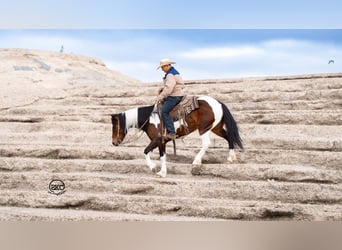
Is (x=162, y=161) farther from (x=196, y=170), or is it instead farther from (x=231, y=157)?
(x=231, y=157)

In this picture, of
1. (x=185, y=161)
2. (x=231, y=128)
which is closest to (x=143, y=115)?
(x=185, y=161)

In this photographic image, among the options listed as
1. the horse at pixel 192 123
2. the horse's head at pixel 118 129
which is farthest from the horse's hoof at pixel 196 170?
the horse's head at pixel 118 129

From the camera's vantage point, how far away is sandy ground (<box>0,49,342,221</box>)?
19.6 ft

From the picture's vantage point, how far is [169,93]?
679 cm

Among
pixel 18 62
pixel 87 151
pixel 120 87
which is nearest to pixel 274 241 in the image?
pixel 87 151

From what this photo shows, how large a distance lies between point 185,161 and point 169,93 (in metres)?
1.09

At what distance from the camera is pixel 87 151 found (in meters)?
7.64

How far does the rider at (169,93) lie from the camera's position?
6.71 metres

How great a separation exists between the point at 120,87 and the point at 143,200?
224 inches

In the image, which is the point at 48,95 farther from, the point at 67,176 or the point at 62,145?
the point at 67,176

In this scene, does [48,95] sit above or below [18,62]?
below

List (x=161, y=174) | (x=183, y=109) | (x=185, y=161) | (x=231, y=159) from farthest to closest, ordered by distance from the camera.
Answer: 1. (x=185, y=161)
2. (x=231, y=159)
3. (x=183, y=109)
4. (x=161, y=174)

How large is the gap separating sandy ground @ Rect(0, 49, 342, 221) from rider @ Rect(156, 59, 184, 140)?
0.56 metres

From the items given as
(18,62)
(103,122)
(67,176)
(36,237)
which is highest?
(18,62)
